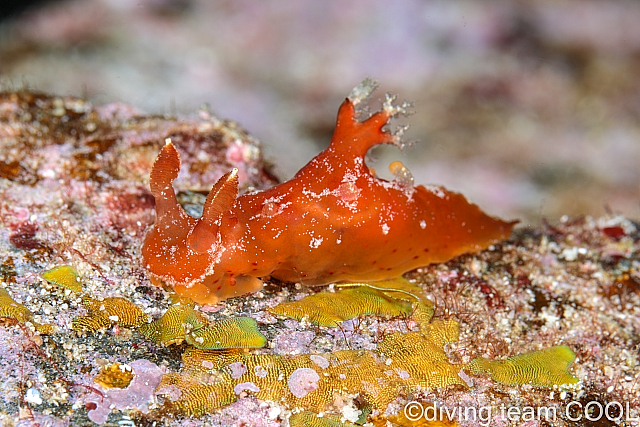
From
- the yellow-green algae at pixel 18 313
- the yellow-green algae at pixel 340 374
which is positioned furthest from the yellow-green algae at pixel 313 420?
the yellow-green algae at pixel 18 313

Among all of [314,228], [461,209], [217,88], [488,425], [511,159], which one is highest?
[217,88]

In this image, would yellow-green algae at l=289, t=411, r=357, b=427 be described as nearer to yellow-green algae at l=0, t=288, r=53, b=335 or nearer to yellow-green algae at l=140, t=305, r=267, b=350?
yellow-green algae at l=140, t=305, r=267, b=350

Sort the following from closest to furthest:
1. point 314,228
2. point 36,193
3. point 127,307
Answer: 1. point 127,307
2. point 314,228
3. point 36,193

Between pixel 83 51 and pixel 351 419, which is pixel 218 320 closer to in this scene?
pixel 351 419

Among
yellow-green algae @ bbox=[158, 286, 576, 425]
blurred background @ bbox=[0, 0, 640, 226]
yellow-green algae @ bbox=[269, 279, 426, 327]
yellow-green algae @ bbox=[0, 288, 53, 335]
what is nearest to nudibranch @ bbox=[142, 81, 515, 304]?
yellow-green algae @ bbox=[269, 279, 426, 327]

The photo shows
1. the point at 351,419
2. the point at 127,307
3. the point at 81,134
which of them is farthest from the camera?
the point at 81,134

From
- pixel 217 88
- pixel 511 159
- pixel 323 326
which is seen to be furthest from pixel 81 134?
pixel 511 159

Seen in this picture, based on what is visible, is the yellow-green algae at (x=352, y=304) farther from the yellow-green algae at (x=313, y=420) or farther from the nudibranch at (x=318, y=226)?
the yellow-green algae at (x=313, y=420)
